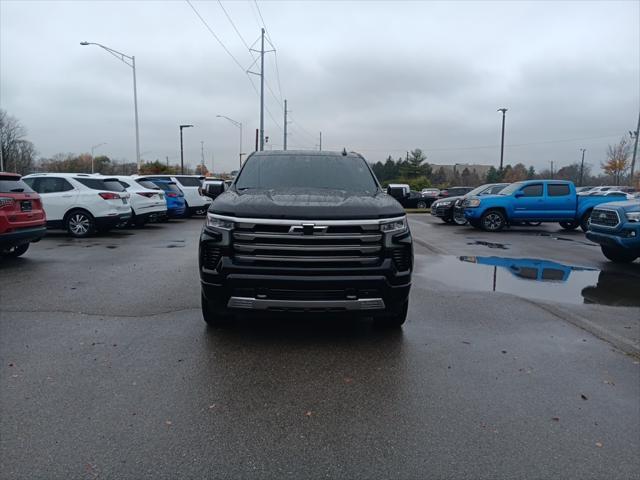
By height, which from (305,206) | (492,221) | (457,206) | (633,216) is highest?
(305,206)

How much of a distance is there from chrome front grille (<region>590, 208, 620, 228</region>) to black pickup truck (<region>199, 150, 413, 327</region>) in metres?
6.81

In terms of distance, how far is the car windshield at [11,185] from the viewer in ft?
28.1

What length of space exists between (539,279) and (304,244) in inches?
224

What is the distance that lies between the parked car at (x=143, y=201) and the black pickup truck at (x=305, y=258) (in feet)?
38.4

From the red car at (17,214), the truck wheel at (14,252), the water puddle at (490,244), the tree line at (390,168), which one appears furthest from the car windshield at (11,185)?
the tree line at (390,168)

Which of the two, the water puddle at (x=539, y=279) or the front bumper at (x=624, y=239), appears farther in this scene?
the front bumper at (x=624, y=239)

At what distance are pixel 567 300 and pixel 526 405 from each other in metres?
3.90

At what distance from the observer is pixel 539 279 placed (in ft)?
27.4

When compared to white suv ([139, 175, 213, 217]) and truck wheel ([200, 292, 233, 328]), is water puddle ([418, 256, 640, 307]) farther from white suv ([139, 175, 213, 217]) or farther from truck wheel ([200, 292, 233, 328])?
white suv ([139, 175, 213, 217])

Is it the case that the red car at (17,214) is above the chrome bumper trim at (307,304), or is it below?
above

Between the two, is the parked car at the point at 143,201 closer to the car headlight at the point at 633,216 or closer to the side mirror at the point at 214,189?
the side mirror at the point at 214,189

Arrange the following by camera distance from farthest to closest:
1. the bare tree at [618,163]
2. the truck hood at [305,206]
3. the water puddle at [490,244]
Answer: the bare tree at [618,163] → the water puddle at [490,244] → the truck hood at [305,206]

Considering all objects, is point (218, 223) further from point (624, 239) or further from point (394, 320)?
point (624, 239)

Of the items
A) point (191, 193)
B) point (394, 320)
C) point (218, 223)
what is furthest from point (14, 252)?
point (191, 193)
